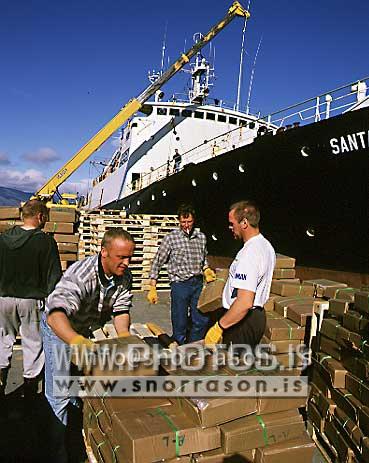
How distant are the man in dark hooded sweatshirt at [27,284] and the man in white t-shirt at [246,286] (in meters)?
1.88

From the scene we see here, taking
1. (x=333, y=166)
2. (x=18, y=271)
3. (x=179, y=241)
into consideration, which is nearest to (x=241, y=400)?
(x=18, y=271)

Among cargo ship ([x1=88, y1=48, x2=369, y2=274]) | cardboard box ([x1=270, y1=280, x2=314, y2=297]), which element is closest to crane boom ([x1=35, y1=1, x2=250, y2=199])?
cargo ship ([x1=88, y1=48, x2=369, y2=274])

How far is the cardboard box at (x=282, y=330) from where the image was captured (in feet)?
13.9

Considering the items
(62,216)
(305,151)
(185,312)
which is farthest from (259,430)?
(62,216)

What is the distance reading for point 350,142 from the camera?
689 cm

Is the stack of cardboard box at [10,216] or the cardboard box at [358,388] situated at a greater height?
the stack of cardboard box at [10,216]

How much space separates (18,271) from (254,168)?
666 centimetres

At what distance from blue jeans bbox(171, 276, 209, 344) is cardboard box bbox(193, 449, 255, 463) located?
2964mm

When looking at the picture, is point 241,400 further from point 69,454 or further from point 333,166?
point 333,166

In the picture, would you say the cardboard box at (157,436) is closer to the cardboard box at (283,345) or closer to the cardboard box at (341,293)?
the cardboard box at (283,345)

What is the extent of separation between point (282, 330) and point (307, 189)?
433cm

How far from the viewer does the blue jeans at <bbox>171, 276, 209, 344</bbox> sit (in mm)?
5352

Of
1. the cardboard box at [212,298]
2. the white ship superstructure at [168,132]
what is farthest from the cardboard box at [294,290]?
the white ship superstructure at [168,132]

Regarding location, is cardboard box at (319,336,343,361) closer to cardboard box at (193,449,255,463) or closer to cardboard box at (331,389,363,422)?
cardboard box at (331,389,363,422)
